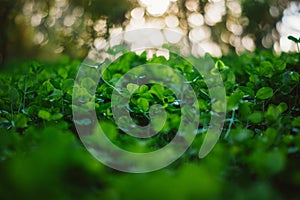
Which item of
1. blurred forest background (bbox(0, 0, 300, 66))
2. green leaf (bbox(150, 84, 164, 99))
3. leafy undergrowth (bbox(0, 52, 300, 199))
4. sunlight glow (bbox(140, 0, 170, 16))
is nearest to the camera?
leafy undergrowth (bbox(0, 52, 300, 199))

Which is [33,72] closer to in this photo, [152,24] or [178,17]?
[152,24]

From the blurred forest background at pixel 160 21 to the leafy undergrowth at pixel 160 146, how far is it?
1.39 meters

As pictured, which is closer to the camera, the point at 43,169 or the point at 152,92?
the point at 43,169

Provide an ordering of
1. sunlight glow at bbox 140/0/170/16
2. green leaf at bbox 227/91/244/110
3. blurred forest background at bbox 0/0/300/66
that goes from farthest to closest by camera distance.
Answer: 1. sunlight glow at bbox 140/0/170/16
2. blurred forest background at bbox 0/0/300/66
3. green leaf at bbox 227/91/244/110

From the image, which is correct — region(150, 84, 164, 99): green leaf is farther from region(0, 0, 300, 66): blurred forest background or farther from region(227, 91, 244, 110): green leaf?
region(0, 0, 300, 66): blurred forest background

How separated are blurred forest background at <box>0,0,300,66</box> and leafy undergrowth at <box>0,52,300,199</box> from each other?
4.55 ft

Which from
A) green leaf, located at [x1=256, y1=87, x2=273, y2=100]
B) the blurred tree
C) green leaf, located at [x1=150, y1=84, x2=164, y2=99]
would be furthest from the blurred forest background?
green leaf, located at [x1=150, y1=84, x2=164, y2=99]

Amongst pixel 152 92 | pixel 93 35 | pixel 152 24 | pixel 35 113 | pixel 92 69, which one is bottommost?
pixel 35 113

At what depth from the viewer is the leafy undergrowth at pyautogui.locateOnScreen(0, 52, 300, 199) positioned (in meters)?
0.62

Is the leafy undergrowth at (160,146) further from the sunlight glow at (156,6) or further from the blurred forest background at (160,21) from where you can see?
the sunlight glow at (156,6)

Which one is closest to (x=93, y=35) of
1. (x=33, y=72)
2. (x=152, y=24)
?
(x=152, y=24)

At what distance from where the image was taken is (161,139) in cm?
131

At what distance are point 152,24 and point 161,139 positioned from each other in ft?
11.0

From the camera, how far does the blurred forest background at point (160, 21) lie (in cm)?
379
